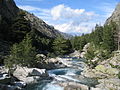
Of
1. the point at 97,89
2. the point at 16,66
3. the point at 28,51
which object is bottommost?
the point at 97,89

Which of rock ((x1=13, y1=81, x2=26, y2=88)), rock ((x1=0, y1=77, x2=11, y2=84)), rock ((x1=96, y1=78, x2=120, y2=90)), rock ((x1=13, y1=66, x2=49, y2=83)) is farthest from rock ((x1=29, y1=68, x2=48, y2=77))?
rock ((x1=96, y1=78, x2=120, y2=90))

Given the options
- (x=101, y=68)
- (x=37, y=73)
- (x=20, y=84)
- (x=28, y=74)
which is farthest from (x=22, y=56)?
(x=101, y=68)

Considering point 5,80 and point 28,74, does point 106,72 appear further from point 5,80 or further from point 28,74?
point 5,80

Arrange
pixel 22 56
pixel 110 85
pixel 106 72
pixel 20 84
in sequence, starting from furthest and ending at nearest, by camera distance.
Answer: pixel 22 56, pixel 106 72, pixel 110 85, pixel 20 84

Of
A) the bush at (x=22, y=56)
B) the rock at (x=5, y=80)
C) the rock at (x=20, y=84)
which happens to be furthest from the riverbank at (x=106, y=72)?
the rock at (x=5, y=80)

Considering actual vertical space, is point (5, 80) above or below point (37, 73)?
below

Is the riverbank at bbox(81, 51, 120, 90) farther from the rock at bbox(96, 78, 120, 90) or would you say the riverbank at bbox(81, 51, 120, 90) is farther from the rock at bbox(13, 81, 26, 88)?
the rock at bbox(13, 81, 26, 88)

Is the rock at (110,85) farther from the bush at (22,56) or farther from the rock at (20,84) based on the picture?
the bush at (22,56)

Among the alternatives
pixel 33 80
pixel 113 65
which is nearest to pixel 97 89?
pixel 33 80

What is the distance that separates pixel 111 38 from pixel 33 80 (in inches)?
1969

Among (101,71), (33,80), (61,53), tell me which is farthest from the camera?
(61,53)

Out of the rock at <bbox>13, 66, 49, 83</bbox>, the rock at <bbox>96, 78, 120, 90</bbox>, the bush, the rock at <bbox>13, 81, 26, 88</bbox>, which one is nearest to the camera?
the rock at <bbox>13, 81, 26, 88</bbox>

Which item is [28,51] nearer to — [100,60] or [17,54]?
[17,54]

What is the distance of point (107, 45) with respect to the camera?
3538 inches
